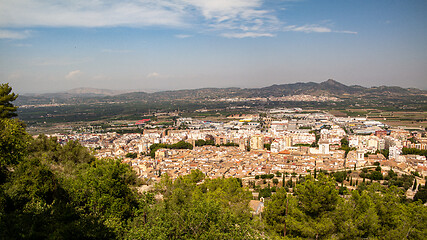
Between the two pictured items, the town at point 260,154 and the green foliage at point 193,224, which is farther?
the town at point 260,154

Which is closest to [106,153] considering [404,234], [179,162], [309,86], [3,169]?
[179,162]

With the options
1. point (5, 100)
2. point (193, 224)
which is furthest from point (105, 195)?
point (5, 100)

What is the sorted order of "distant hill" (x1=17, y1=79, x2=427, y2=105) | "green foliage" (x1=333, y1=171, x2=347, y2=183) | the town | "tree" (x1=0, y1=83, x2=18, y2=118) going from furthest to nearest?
1. "distant hill" (x1=17, y1=79, x2=427, y2=105)
2. the town
3. "green foliage" (x1=333, y1=171, x2=347, y2=183)
4. "tree" (x1=0, y1=83, x2=18, y2=118)

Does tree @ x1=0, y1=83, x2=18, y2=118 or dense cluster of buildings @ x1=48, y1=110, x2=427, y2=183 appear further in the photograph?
dense cluster of buildings @ x1=48, y1=110, x2=427, y2=183

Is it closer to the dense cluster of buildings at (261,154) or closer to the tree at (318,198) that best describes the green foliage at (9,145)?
the tree at (318,198)

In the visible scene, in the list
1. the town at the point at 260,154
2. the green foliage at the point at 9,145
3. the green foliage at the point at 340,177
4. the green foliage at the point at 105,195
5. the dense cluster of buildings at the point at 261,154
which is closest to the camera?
the green foliage at the point at 9,145

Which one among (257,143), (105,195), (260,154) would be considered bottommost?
(260,154)

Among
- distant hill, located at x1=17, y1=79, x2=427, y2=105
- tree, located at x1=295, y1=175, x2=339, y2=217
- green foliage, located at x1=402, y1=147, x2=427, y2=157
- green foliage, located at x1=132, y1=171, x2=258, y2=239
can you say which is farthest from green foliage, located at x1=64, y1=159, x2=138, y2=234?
distant hill, located at x1=17, y1=79, x2=427, y2=105

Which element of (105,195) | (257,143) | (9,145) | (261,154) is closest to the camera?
(9,145)

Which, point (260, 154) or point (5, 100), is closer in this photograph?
point (5, 100)

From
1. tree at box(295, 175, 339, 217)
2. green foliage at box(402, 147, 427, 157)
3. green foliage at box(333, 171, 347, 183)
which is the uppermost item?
tree at box(295, 175, 339, 217)

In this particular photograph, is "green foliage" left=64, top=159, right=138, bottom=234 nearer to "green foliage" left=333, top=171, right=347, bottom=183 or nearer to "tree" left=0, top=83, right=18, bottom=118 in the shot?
"tree" left=0, top=83, right=18, bottom=118

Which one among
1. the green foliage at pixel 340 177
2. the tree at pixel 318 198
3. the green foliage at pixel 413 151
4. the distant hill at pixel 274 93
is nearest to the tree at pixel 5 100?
the tree at pixel 318 198

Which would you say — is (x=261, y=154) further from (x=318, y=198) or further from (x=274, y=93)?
(x=274, y=93)
